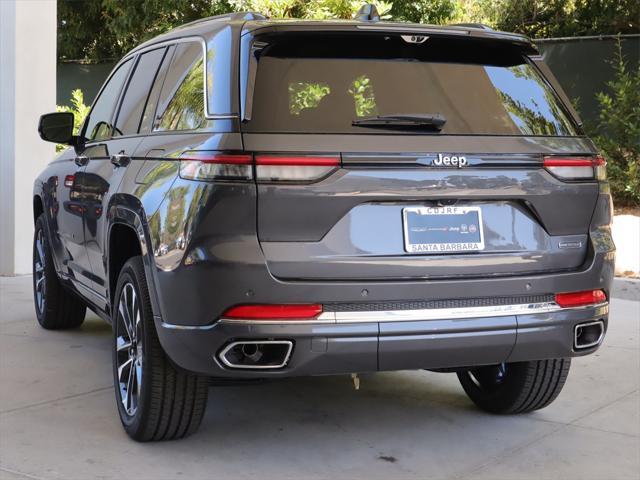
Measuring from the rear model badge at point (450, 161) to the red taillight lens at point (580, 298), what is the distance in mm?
656

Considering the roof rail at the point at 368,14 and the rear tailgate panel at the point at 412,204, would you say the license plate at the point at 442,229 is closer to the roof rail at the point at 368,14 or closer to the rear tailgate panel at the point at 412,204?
the rear tailgate panel at the point at 412,204

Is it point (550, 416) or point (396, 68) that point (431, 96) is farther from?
point (550, 416)

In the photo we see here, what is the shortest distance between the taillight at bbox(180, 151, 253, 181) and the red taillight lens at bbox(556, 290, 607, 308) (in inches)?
52.9

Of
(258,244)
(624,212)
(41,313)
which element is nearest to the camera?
(258,244)

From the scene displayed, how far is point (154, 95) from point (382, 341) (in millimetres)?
1750

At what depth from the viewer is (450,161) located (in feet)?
12.6

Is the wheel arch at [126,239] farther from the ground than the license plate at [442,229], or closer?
closer

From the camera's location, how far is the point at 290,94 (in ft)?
12.4

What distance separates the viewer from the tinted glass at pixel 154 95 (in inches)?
182

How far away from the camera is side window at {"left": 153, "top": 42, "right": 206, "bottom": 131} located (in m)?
4.03

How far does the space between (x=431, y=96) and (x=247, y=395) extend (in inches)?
78.4

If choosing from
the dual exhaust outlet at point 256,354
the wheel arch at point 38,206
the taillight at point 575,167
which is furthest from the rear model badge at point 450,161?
the wheel arch at point 38,206

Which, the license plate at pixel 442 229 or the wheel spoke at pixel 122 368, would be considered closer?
the license plate at pixel 442 229

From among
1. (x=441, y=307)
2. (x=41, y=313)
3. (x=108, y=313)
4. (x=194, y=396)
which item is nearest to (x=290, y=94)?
(x=441, y=307)
